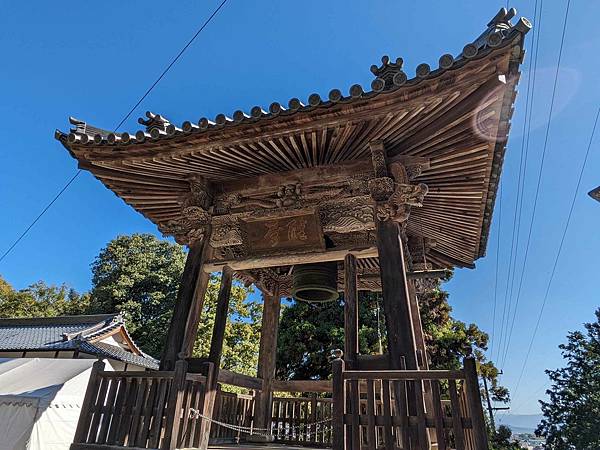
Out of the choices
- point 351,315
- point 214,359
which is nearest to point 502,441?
point 351,315

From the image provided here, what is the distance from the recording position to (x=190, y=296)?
16.5 ft

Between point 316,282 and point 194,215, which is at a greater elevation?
point 194,215

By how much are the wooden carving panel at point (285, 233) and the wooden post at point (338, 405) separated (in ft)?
6.20

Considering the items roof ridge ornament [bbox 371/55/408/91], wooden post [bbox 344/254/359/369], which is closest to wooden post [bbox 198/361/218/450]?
wooden post [bbox 344/254/359/369]

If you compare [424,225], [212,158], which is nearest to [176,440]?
[212,158]

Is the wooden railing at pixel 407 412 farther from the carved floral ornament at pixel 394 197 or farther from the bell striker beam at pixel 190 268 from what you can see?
the bell striker beam at pixel 190 268

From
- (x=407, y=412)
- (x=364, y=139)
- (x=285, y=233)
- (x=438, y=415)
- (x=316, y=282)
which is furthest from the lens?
(x=316, y=282)

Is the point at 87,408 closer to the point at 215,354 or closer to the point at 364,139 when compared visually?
the point at 215,354

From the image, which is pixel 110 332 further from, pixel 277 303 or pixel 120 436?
pixel 120 436

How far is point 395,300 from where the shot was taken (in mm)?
3984

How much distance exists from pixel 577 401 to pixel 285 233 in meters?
A: 34.8

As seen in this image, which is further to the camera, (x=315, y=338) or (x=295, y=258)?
(x=315, y=338)

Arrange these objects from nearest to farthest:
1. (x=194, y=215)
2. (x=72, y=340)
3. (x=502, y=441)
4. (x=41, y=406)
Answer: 1. (x=194, y=215)
2. (x=41, y=406)
3. (x=72, y=340)
4. (x=502, y=441)

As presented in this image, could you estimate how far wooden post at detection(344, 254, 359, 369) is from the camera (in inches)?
170
